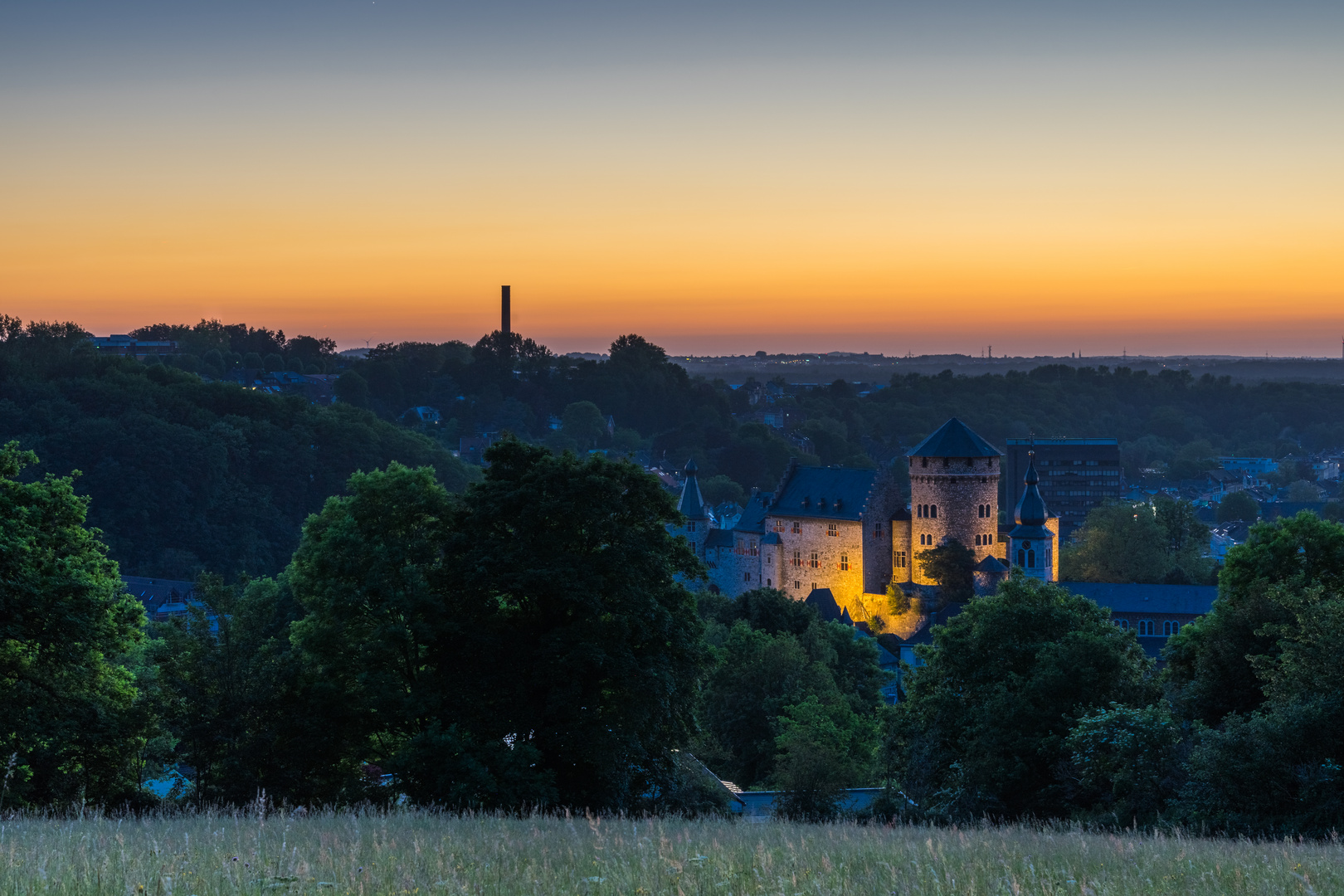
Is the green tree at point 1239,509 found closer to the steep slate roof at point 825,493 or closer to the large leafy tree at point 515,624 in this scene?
the steep slate roof at point 825,493

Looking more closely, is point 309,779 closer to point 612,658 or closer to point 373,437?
point 612,658

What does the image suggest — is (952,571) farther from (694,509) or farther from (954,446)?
(694,509)

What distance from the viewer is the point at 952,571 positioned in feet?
262

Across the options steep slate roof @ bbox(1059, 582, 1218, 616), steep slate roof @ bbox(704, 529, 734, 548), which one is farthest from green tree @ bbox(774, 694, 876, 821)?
steep slate roof @ bbox(704, 529, 734, 548)

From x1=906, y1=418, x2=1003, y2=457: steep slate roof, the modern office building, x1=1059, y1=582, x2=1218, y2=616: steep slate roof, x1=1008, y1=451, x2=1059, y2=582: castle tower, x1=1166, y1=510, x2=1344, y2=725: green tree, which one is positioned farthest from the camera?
the modern office building

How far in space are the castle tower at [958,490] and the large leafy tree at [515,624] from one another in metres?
57.5

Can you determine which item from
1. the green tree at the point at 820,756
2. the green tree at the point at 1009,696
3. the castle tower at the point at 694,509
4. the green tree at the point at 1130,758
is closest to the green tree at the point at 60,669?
the green tree at the point at 1009,696

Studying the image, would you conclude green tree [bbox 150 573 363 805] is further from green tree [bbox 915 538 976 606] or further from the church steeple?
the church steeple

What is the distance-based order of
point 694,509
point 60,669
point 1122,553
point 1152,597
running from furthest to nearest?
1. point 694,509
2. point 1122,553
3. point 1152,597
4. point 60,669

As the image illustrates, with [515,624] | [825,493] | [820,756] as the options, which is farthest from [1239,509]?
[515,624]

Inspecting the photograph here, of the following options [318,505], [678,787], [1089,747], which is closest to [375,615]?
[678,787]

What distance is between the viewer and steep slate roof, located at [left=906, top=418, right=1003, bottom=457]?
3236 inches

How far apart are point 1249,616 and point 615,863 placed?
2151 centimetres

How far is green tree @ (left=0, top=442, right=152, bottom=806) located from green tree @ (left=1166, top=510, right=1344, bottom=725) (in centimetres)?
1843
